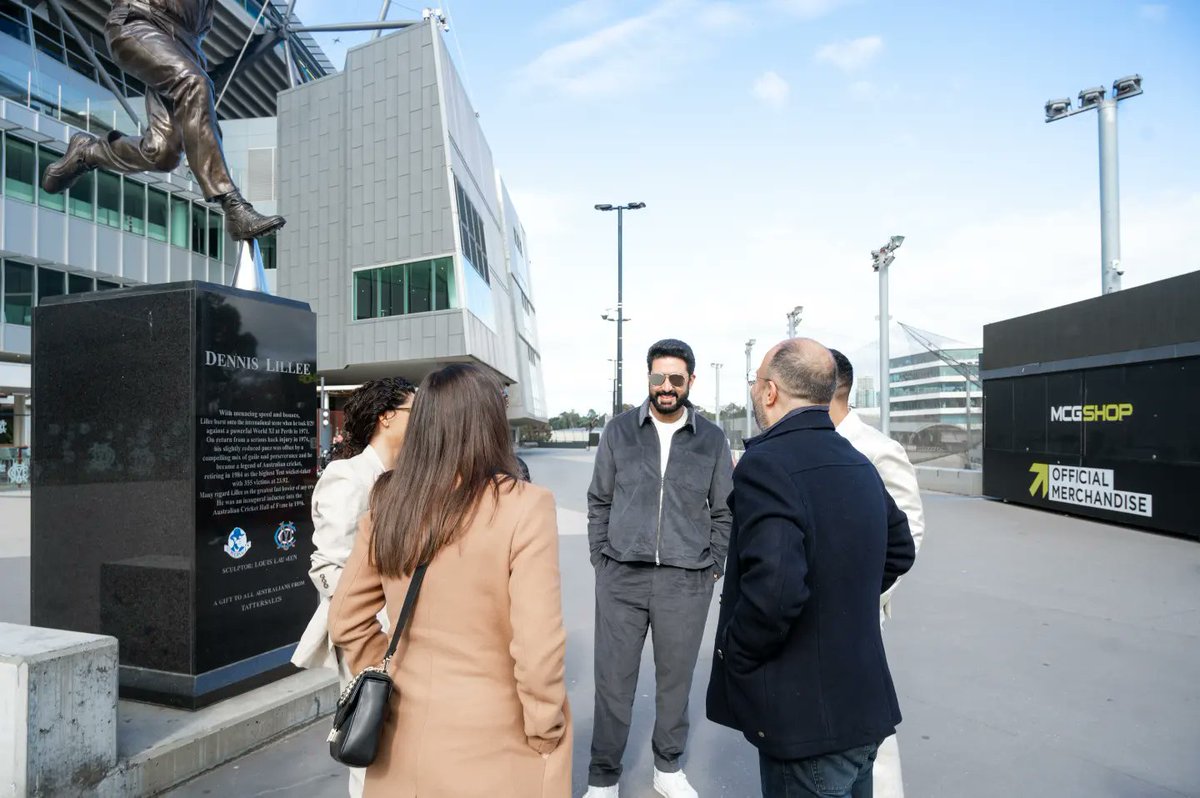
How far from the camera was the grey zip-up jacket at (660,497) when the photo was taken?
3.59 m

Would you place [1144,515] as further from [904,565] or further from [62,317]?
[62,317]

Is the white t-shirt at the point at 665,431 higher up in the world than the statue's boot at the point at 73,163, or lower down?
lower down

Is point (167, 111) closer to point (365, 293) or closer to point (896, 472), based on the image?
point (896, 472)

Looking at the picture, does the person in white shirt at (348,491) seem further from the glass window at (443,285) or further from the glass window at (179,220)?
the glass window at (179,220)

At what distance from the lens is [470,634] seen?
188 cm

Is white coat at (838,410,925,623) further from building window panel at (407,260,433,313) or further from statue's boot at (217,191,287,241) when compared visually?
building window panel at (407,260,433,313)

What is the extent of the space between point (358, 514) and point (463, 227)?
27.9 metres

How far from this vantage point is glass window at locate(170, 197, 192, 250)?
99.5 feet

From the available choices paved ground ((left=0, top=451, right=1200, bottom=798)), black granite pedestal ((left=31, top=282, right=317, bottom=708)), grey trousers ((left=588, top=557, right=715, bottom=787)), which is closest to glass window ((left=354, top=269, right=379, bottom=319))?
paved ground ((left=0, top=451, right=1200, bottom=798))

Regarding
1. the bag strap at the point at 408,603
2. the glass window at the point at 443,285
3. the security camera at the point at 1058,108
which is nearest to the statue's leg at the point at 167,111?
the bag strap at the point at 408,603

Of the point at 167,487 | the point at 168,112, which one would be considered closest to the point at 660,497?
the point at 167,487

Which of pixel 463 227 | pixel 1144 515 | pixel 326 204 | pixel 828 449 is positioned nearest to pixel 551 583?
pixel 828 449

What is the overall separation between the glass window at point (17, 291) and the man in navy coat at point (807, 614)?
28.6m

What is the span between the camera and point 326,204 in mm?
32031
